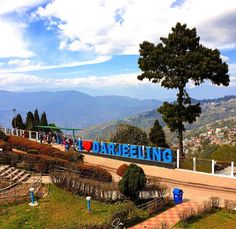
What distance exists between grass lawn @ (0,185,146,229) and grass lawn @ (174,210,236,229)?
4232mm

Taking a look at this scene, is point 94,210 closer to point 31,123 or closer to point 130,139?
point 130,139

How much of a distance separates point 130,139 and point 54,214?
2382 centimetres

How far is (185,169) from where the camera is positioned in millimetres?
35156

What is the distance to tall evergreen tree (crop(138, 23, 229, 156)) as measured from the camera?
36.4 m

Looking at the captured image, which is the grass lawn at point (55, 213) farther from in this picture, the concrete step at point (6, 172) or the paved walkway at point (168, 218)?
the concrete step at point (6, 172)

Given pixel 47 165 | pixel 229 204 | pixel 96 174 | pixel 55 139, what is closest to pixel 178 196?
pixel 229 204

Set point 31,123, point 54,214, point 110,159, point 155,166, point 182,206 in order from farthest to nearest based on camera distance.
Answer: point 31,123, point 110,159, point 155,166, point 182,206, point 54,214

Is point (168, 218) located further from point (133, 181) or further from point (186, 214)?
point (133, 181)

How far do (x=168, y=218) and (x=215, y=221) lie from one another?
2.83m

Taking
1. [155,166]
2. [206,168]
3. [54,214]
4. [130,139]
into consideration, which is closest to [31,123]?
[130,139]

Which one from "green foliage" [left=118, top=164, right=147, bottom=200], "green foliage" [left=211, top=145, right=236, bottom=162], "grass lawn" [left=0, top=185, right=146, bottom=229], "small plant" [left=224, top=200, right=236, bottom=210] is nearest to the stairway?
"grass lawn" [left=0, top=185, right=146, bottom=229]

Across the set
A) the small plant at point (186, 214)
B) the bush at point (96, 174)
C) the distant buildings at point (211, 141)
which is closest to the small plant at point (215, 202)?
the small plant at point (186, 214)

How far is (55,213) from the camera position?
77.4 feet

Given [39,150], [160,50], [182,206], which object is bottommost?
[182,206]
